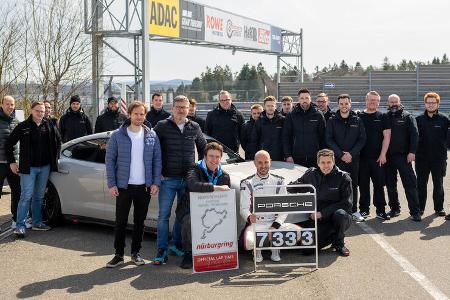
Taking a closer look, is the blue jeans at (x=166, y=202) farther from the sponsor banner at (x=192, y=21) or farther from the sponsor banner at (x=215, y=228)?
the sponsor banner at (x=192, y=21)

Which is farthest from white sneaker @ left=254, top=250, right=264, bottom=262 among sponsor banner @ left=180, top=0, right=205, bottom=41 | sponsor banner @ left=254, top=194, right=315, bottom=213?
sponsor banner @ left=180, top=0, right=205, bottom=41

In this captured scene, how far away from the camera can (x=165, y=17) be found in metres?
20.5

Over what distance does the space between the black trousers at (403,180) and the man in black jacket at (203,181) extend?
11.5 ft

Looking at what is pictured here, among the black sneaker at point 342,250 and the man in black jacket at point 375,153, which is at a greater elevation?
the man in black jacket at point 375,153

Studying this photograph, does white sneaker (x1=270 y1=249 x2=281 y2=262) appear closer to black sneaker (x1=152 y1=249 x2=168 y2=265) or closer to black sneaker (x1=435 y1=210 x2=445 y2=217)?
black sneaker (x1=152 y1=249 x2=168 y2=265)

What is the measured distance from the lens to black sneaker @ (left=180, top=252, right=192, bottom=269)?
6.41 meters

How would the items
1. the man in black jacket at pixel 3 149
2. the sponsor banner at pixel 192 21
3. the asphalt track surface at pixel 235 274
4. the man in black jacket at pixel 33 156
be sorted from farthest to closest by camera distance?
the sponsor banner at pixel 192 21 < the man in black jacket at pixel 3 149 < the man in black jacket at pixel 33 156 < the asphalt track surface at pixel 235 274

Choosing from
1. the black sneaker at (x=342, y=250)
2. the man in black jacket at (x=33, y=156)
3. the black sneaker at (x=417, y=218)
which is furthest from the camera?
the black sneaker at (x=417, y=218)

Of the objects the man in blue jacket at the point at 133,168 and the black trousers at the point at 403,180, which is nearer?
the man in blue jacket at the point at 133,168

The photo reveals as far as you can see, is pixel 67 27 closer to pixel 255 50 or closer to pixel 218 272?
pixel 218 272

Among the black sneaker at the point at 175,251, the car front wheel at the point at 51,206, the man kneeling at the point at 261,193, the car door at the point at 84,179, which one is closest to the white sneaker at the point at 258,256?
the man kneeling at the point at 261,193

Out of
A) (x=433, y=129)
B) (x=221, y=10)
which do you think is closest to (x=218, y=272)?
(x=433, y=129)

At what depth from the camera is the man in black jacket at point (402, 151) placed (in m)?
8.78

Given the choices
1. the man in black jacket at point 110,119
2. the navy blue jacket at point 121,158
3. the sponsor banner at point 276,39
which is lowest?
the navy blue jacket at point 121,158
